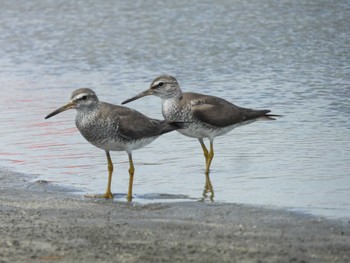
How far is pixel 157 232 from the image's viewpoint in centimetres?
948

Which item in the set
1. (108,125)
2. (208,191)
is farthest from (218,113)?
(108,125)

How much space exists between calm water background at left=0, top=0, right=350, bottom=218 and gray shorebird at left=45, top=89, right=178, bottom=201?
55cm

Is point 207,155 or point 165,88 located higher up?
point 165,88

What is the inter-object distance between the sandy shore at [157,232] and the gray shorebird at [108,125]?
76 cm

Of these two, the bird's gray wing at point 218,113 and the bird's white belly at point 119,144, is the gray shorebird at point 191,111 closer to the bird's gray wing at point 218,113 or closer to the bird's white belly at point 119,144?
the bird's gray wing at point 218,113

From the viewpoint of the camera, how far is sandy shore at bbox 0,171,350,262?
8.52 metres

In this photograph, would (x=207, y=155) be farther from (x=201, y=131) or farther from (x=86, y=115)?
(x=86, y=115)

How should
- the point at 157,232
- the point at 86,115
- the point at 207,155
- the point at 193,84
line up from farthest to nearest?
1. the point at 193,84
2. the point at 207,155
3. the point at 86,115
4. the point at 157,232

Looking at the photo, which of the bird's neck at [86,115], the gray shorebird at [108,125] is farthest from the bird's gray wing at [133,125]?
the bird's neck at [86,115]

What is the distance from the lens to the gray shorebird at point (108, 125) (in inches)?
460

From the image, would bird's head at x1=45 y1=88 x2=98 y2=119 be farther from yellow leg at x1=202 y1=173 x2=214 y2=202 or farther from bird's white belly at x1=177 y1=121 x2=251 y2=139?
yellow leg at x1=202 y1=173 x2=214 y2=202

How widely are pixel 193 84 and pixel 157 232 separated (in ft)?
29.0

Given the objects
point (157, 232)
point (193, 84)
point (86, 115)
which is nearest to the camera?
point (157, 232)

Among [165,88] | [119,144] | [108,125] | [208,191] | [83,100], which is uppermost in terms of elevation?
[165,88]
